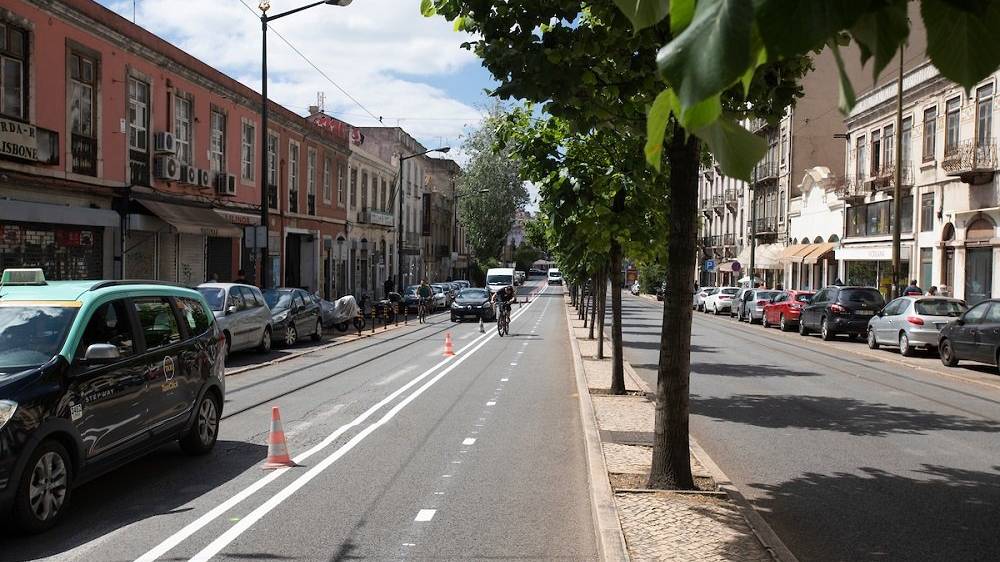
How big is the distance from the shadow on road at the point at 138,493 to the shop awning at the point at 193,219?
15.2 m

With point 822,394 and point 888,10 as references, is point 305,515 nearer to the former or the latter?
point 888,10

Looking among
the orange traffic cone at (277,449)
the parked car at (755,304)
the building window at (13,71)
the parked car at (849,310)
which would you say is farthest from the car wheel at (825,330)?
the building window at (13,71)

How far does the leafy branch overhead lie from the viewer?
1.36m

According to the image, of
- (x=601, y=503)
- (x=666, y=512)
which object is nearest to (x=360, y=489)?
(x=601, y=503)

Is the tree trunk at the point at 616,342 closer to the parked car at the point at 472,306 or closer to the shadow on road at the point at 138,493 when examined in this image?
the shadow on road at the point at 138,493

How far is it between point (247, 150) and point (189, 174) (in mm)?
5924

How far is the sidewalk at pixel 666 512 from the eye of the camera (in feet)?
17.9

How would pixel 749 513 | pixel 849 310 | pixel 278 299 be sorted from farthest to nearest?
pixel 849 310
pixel 278 299
pixel 749 513

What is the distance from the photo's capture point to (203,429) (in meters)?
8.81

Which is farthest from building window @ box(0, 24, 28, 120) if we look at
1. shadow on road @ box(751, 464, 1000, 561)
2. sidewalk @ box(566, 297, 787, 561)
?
shadow on road @ box(751, 464, 1000, 561)

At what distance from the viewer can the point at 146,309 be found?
786 centimetres

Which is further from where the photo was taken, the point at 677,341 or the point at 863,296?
the point at 863,296

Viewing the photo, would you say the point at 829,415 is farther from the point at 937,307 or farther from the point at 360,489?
the point at 937,307

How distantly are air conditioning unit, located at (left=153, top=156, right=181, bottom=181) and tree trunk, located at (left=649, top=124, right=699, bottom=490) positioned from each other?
66.6 feet
